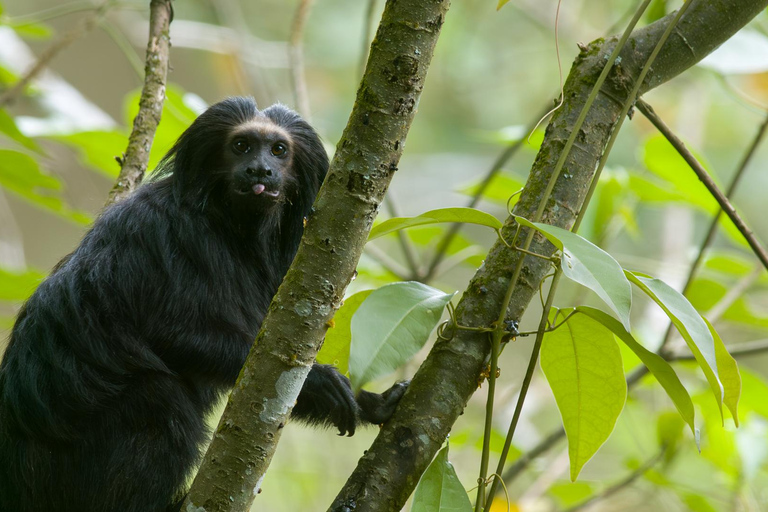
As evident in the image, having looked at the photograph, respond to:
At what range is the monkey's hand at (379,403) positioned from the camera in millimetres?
2246

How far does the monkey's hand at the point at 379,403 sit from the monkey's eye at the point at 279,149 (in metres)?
1.32

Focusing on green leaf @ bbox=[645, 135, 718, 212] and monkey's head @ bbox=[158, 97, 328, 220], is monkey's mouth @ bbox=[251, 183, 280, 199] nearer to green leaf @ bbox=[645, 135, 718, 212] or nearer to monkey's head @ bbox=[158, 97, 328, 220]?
monkey's head @ bbox=[158, 97, 328, 220]

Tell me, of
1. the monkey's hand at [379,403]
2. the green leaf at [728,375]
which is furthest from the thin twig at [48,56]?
the green leaf at [728,375]

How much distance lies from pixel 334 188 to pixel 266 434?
1.87 feet

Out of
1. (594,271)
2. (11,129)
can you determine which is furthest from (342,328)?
(11,129)

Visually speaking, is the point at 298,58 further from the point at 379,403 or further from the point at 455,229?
the point at 379,403

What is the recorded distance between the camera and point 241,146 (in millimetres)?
3326

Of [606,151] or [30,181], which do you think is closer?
[606,151]

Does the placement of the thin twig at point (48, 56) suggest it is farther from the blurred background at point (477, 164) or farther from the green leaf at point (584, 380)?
the green leaf at point (584, 380)

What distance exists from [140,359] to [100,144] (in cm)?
141

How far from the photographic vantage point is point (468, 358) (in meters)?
2.06

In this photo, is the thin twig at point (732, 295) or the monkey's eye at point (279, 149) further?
the thin twig at point (732, 295)

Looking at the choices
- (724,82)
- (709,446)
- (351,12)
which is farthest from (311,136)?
(351,12)

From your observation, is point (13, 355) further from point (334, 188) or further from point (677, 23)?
point (677, 23)
